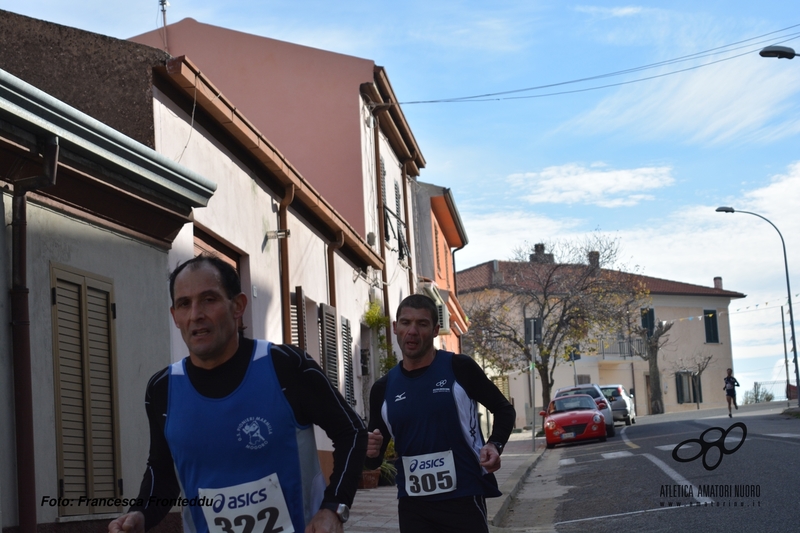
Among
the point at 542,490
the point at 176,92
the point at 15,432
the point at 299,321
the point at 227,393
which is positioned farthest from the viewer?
the point at 542,490

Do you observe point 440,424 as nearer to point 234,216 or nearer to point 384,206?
point 234,216

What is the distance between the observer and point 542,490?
48.9ft

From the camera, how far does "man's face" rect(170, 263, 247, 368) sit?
3.61 m

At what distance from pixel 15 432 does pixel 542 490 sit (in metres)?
9.55

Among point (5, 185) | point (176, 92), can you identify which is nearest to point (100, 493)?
point (5, 185)

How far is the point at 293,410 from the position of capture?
3607 mm

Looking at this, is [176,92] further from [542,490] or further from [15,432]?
[542,490]

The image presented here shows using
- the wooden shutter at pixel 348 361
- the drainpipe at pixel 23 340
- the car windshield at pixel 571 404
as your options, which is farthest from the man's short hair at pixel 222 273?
the car windshield at pixel 571 404

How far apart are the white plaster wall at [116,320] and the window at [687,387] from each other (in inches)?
2344

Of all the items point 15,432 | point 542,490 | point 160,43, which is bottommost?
point 542,490

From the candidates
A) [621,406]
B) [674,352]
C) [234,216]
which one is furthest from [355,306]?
[674,352]

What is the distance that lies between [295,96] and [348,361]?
574 cm

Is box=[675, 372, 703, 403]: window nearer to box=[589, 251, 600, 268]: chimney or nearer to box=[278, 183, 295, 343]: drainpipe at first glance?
box=[589, 251, 600, 268]: chimney

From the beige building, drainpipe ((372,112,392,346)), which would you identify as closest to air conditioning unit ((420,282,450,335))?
drainpipe ((372,112,392,346))
